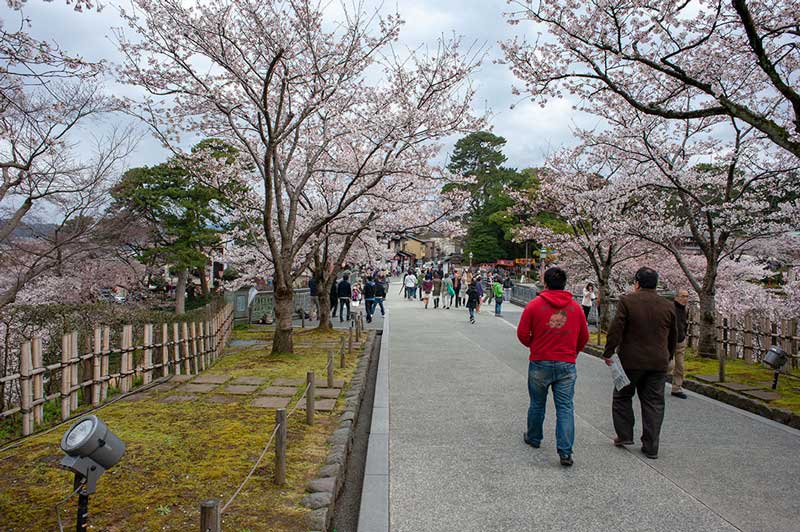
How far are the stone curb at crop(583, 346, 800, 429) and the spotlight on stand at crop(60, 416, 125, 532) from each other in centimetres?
720

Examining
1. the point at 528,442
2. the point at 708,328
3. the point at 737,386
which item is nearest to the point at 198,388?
the point at 528,442

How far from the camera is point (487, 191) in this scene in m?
53.2

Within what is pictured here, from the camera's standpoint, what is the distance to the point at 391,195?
15.1 m

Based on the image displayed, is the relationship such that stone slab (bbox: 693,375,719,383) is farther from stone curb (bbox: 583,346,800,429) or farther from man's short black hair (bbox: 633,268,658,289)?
man's short black hair (bbox: 633,268,658,289)

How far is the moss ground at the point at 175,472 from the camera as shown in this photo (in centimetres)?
345

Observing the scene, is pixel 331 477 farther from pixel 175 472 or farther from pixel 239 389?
pixel 239 389

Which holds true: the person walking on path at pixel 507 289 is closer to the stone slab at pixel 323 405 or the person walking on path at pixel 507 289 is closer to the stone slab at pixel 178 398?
the stone slab at pixel 323 405

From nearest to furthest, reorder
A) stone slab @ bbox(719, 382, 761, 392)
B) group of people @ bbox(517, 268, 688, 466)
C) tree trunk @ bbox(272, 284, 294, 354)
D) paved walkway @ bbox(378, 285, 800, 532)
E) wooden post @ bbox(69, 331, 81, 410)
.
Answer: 1. paved walkway @ bbox(378, 285, 800, 532)
2. group of people @ bbox(517, 268, 688, 466)
3. wooden post @ bbox(69, 331, 81, 410)
4. stone slab @ bbox(719, 382, 761, 392)
5. tree trunk @ bbox(272, 284, 294, 354)

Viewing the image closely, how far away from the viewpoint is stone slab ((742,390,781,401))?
729 cm

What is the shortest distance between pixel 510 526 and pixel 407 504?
→ 803 mm

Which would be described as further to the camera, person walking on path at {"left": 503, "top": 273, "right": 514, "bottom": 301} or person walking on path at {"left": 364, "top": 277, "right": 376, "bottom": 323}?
person walking on path at {"left": 503, "top": 273, "right": 514, "bottom": 301}

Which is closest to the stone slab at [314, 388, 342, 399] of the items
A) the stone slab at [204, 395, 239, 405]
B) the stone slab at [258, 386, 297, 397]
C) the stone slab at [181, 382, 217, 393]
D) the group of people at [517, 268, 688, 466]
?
the stone slab at [258, 386, 297, 397]

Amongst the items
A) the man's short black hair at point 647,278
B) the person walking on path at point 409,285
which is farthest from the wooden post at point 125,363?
the person walking on path at point 409,285

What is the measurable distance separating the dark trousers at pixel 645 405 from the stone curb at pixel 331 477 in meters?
2.73
